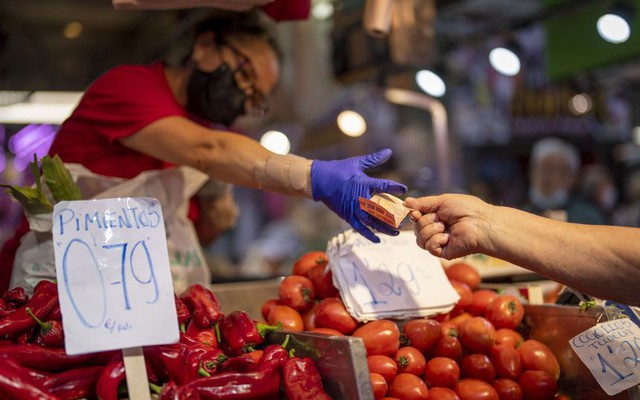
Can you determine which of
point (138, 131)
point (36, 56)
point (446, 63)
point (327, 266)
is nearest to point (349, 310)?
point (327, 266)

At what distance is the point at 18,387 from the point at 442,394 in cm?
120

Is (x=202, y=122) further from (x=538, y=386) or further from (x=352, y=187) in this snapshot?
(x=538, y=386)

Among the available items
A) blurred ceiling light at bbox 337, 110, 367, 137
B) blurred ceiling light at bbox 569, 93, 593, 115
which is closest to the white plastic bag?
blurred ceiling light at bbox 337, 110, 367, 137

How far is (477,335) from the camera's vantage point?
2.37m

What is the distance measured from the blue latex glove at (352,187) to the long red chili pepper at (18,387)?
43.8 inches

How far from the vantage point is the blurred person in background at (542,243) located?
1.78 m

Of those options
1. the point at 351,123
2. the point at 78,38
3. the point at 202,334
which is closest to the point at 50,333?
the point at 202,334

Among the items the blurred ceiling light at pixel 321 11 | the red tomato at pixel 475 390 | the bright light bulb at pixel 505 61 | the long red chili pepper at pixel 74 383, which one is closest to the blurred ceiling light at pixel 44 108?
the blurred ceiling light at pixel 321 11

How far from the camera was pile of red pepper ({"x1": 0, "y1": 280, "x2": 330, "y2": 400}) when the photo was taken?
1.73 metres

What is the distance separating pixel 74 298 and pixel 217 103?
1.56 metres

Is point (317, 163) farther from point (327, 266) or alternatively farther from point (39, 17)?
point (39, 17)

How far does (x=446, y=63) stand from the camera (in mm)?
11383

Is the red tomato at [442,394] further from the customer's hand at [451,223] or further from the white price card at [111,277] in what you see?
the white price card at [111,277]

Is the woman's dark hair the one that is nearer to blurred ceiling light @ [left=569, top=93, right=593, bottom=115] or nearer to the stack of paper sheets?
the stack of paper sheets
